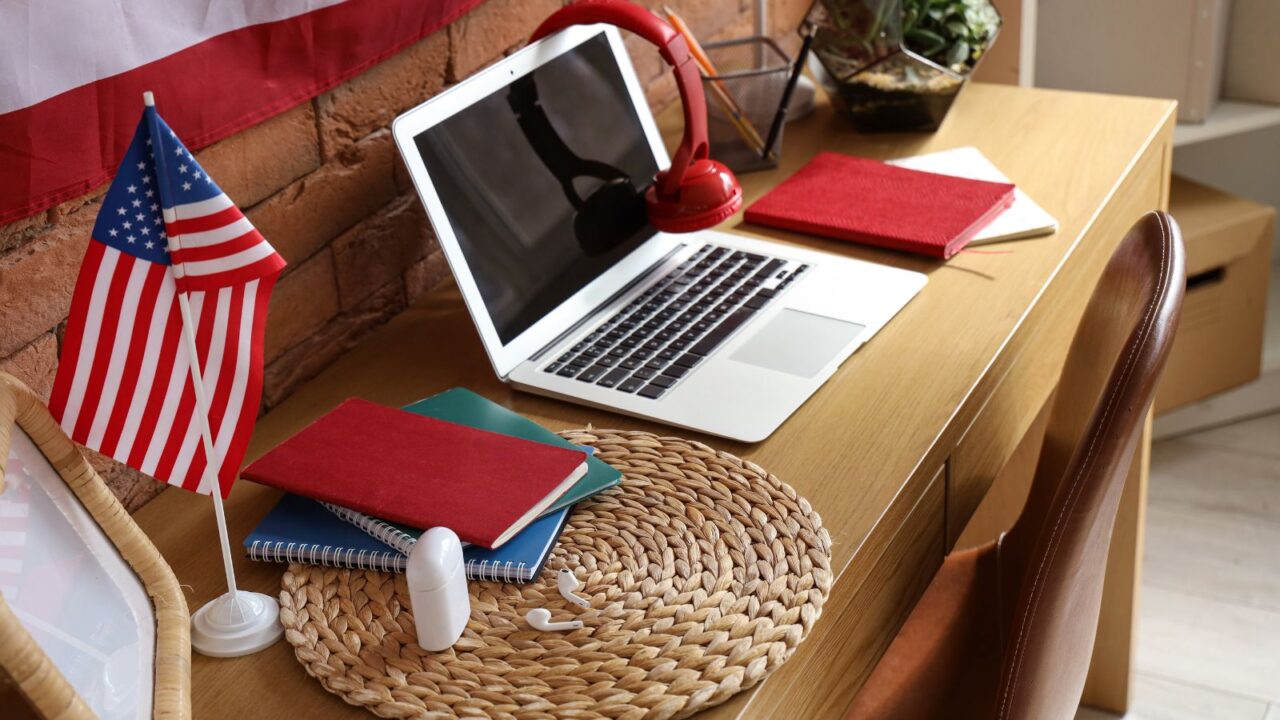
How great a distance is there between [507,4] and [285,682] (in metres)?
0.85

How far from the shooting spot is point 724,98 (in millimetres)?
1455

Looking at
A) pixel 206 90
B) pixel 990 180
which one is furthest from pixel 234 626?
pixel 990 180

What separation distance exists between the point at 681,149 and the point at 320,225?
0.36m

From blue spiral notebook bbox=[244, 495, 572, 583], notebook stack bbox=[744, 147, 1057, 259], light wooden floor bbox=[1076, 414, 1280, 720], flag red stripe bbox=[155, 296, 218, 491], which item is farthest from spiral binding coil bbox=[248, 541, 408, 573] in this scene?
light wooden floor bbox=[1076, 414, 1280, 720]

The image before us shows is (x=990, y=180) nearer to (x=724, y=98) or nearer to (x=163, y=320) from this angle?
(x=724, y=98)

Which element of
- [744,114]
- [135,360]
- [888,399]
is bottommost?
[888,399]

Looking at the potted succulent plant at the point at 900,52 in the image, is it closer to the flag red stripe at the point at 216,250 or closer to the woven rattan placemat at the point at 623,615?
the woven rattan placemat at the point at 623,615

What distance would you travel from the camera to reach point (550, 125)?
121 centimetres

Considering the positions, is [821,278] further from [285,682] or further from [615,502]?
[285,682]

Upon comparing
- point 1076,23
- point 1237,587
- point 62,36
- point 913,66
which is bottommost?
point 1237,587

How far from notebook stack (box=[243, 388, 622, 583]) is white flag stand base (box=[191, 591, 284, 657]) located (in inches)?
2.2

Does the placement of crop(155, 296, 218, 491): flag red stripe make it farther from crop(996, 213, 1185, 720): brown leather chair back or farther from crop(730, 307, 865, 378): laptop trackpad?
crop(996, 213, 1185, 720): brown leather chair back

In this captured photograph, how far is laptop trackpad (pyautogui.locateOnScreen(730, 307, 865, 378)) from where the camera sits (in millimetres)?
1092

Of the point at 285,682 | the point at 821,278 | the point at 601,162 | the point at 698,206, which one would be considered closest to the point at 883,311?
the point at 821,278
